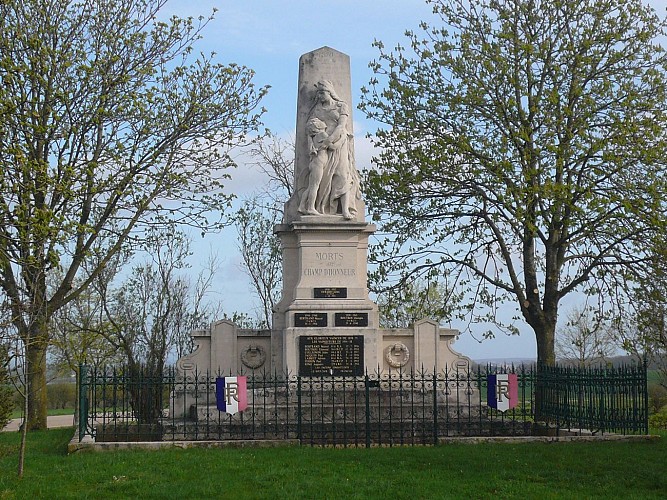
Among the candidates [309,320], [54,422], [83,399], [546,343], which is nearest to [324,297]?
[309,320]

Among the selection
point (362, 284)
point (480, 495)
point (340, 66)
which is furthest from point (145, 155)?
point (480, 495)

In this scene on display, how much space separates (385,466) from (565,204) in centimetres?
1078

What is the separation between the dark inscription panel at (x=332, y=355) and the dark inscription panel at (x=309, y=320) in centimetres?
28

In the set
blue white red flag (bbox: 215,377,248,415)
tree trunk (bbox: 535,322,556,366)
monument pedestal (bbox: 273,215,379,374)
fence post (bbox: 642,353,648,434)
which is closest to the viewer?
blue white red flag (bbox: 215,377,248,415)

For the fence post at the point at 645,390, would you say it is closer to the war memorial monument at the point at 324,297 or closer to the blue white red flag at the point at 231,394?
the war memorial monument at the point at 324,297

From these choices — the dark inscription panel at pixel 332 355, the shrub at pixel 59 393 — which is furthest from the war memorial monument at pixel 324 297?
the shrub at pixel 59 393

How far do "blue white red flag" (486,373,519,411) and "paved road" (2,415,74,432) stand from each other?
642 inches

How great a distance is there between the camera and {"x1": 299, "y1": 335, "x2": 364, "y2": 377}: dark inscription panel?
17.5 metres

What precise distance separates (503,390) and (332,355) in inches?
145

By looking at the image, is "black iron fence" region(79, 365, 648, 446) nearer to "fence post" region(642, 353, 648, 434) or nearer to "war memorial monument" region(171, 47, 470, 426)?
"fence post" region(642, 353, 648, 434)

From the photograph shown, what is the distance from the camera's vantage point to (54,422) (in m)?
33.1

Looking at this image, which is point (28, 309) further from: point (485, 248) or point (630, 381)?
point (485, 248)

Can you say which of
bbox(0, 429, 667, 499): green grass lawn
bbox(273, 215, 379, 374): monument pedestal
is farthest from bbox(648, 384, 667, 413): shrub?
bbox(0, 429, 667, 499): green grass lawn

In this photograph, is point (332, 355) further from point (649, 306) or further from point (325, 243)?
point (649, 306)
